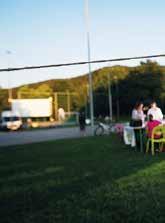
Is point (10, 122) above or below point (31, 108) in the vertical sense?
below

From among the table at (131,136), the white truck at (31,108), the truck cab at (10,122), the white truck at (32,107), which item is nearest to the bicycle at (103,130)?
the table at (131,136)

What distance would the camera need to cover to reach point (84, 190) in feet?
22.7

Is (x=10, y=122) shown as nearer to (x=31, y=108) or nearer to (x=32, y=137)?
(x=31, y=108)

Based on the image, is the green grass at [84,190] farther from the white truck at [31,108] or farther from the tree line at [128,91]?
the tree line at [128,91]

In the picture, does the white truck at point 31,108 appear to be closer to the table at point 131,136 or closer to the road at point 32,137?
the road at point 32,137

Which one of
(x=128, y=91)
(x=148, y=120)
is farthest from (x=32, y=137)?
(x=128, y=91)

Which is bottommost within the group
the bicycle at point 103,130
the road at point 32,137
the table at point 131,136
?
the road at point 32,137

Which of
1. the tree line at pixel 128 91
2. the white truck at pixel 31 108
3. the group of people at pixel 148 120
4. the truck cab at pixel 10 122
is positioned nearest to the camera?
the group of people at pixel 148 120

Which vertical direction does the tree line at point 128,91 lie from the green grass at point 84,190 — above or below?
above

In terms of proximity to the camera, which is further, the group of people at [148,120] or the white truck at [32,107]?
the white truck at [32,107]

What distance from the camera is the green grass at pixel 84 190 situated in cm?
533

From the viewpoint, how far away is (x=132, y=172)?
8633 millimetres

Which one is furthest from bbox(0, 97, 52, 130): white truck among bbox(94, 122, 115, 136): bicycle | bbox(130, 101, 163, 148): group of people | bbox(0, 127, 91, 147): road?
bbox(130, 101, 163, 148): group of people

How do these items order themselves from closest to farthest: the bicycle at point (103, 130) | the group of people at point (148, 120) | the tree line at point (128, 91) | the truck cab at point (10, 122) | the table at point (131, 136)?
1. the group of people at point (148, 120)
2. the table at point (131, 136)
3. the bicycle at point (103, 130)
4. the truck cab at point (10, 122)
5. the tree line at point (128, 91)
